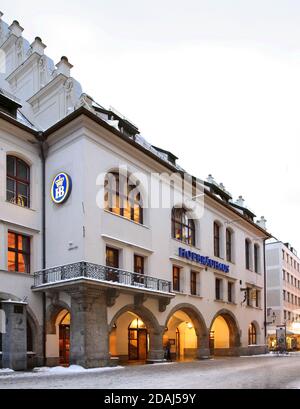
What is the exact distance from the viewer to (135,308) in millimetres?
26734

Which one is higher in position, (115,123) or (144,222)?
Result: (115,123)

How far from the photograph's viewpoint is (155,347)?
91.0 feet

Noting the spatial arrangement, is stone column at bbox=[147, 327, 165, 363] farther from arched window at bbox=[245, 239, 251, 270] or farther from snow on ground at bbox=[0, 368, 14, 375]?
arched window at bbox=[245, 239, 251, 270]

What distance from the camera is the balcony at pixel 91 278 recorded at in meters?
22.7

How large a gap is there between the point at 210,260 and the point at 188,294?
403cm

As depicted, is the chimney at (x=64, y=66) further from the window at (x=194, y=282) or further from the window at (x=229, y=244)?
the window at (x=229, y=244)

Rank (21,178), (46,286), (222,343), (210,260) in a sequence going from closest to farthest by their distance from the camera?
(46,286)
(21,178)
(210,260)
(222,343)

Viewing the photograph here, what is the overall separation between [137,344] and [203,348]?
13.9ft

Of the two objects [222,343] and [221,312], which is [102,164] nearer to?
[221,312]

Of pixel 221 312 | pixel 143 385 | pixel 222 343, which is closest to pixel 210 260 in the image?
pixel 221 312

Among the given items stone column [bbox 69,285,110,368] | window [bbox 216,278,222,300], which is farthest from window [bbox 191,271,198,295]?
stone column [bbox 69,285,110,368]

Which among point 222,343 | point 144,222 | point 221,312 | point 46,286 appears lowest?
point 222,343

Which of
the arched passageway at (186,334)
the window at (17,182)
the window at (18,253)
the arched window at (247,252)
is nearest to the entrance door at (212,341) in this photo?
the arched passageway at (186,334)

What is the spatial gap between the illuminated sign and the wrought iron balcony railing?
4546 mm
